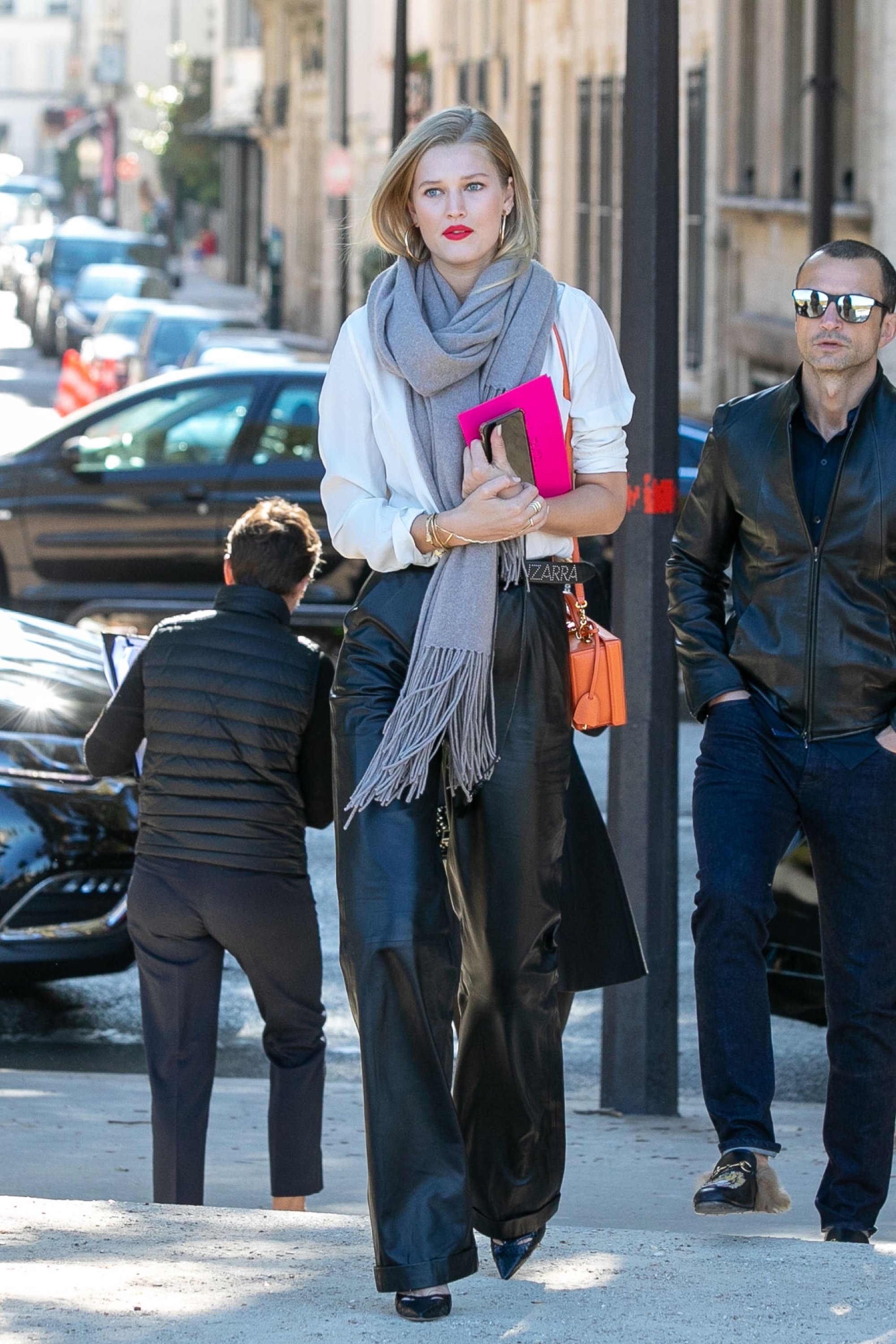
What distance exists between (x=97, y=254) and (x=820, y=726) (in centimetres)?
3918

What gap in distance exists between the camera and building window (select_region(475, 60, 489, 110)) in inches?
1307

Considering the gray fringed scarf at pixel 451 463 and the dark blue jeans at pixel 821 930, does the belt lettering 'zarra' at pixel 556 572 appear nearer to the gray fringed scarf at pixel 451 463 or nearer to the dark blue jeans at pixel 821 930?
the gray fringed scarf at pixel 451 463

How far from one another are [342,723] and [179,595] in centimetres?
890

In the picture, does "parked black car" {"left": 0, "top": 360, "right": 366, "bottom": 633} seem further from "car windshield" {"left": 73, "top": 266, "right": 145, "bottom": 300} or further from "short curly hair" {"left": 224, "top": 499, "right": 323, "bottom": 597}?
"car windshield" {"left": 73, "top": 266, "right": 145, "bottom": 300}

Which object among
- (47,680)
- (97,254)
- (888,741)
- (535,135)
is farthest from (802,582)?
(97,254)

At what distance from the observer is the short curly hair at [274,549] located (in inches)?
210

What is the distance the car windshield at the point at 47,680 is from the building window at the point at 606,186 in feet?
61.6

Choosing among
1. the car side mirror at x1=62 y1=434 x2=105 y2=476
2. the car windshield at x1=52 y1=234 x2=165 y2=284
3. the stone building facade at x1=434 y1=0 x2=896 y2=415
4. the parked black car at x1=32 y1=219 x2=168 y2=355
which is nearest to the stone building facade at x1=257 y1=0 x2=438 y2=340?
the stone building facade at x1=434 y1=0 x2=896 y2=415

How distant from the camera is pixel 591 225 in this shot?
2775cm

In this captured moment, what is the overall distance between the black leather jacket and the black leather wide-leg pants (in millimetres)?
545

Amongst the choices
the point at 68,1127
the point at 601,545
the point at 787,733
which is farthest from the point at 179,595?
the point at 787,733

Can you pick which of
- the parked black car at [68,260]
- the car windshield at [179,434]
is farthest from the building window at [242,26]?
the car windshield at [179,434]

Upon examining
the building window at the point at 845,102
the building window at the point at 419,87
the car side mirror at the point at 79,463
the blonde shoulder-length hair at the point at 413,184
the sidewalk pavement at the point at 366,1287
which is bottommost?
the sidewalk pavement at the point at 366,1287

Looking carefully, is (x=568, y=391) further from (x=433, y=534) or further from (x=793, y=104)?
(x=793, y=104)
